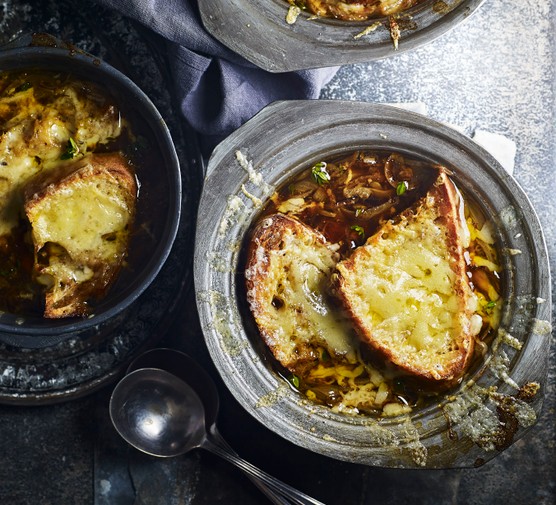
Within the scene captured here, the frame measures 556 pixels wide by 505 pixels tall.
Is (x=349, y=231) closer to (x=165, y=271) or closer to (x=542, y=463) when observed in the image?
(x=165, y=271)

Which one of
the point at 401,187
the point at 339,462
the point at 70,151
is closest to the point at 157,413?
the point at 339,462

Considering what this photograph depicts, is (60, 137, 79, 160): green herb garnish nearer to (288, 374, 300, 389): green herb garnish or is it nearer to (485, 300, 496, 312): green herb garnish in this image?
(288, 374, 300, 389): green herb garnish

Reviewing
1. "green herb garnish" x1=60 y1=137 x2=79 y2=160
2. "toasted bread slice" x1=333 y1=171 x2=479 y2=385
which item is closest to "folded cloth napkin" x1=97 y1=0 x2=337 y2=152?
"green herb garnish" x1=60 y1=137 x2=79 y2=160

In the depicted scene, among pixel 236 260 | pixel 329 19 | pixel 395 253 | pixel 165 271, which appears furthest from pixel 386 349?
pixel 329 19

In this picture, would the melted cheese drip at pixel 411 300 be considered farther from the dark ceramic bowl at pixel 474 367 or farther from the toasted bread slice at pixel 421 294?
the dark ceramic bowl at pixel 474 367

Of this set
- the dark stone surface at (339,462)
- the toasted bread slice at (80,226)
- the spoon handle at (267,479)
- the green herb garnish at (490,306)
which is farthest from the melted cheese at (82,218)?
the green herb garnish at (490,306)

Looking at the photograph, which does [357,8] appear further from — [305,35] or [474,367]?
[474,367]
